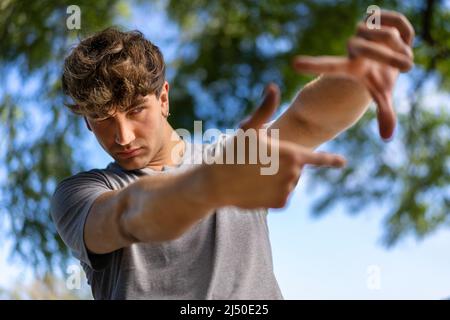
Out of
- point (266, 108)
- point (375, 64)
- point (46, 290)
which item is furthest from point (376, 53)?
point (46, 290)

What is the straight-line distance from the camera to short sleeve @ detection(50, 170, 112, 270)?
941 mm

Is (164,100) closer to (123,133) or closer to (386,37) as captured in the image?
(123,133)

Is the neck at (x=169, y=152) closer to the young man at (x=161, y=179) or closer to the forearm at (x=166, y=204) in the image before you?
the young man at (x=161, y=179)

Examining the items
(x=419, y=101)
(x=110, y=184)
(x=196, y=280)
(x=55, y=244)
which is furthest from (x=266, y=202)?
(x=419, y=101)

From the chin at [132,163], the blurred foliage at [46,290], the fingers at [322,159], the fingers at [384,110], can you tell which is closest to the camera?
the fingers at [322,159]

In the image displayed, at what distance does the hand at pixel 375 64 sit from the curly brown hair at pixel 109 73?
43 cm

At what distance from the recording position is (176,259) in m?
0.99

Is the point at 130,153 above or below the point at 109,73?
below

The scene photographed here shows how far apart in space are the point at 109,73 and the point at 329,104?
0.36m

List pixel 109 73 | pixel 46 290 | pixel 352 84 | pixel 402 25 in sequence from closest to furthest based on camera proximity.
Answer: pixel 402 25
pixel 352 84
pixel 109 73
pixel 46 290

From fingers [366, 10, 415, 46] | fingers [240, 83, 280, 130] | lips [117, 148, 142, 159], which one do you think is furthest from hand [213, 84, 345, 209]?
lips [117, 148, 142, 159]

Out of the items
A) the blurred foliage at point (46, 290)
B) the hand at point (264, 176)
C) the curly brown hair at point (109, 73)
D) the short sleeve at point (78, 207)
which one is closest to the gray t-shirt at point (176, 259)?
the short sleeve at point (78, 207)

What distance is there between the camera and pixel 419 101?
14.0 feet

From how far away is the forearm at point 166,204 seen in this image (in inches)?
27.5
